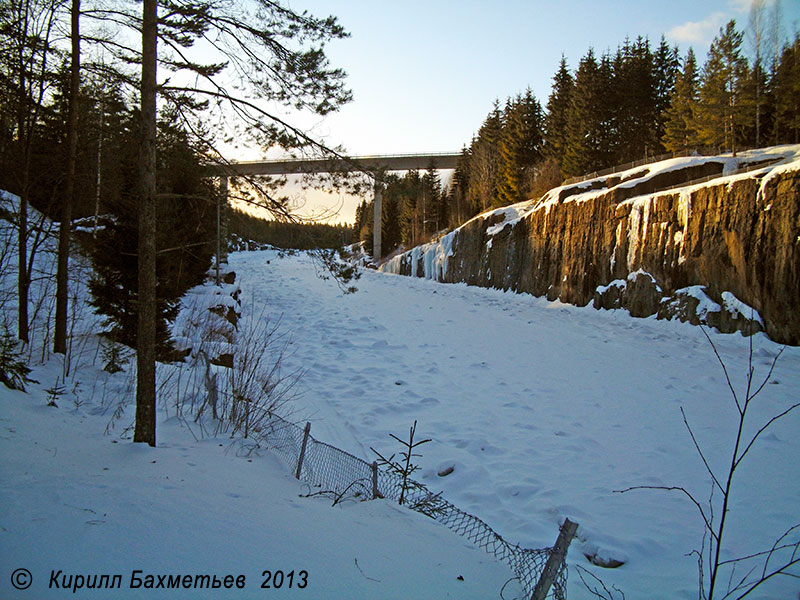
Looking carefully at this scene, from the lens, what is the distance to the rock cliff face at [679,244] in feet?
33.2

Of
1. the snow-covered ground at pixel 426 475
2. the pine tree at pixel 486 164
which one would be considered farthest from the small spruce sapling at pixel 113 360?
the pine tree at pixel 486 164

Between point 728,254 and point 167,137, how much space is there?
13.2 metres

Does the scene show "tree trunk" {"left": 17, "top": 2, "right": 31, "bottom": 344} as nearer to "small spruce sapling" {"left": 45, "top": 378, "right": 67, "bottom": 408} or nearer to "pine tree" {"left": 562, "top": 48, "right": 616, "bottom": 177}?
"small spruce sapling" {"left": 45, "top": 378, "right": 67, "bottom": 408}

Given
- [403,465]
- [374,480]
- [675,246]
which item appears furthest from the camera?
[675,246]

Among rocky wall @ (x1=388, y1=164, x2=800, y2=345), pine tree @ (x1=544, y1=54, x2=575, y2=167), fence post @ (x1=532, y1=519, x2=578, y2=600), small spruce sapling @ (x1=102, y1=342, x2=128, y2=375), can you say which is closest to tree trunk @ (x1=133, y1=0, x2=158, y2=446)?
small spruce sapling @ (x1=102, y1=342, x2=128, y2=375)

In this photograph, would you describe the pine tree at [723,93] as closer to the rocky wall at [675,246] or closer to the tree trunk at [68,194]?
the rocky wall at [675,246]

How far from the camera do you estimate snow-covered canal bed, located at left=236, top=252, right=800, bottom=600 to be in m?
3.44

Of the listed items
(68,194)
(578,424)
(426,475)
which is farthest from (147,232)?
(578,424)

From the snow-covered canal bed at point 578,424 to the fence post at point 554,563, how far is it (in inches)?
45.2

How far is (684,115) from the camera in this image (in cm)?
2709

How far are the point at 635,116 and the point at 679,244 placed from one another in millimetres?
24344

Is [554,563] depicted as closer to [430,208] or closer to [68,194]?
[68,194]

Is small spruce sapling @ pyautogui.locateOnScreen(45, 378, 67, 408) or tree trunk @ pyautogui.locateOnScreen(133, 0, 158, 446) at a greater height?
tree trunk @ pyautogui.locateOnScreen(133, 0, 158, 446)

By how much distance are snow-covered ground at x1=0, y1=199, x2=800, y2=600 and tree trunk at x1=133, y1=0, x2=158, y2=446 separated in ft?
1.13
